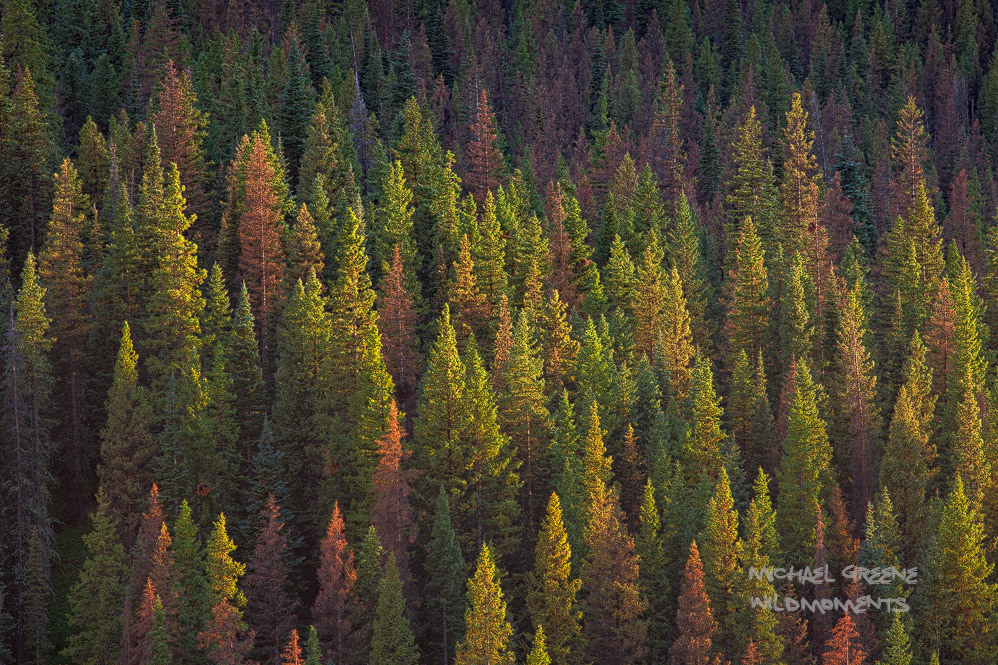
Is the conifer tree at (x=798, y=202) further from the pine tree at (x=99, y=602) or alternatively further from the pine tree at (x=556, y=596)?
the pine tree at (x=99, y=602)

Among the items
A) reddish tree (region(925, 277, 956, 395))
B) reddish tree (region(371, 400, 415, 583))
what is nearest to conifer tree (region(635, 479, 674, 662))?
reddish tree (region(371, 400, 415, 583))

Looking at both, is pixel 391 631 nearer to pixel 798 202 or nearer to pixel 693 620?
pixel 693 620

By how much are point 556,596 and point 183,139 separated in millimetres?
47964

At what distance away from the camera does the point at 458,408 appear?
60.5 meters

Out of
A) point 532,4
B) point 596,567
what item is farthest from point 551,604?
point 532,4

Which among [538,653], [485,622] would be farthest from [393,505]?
[538,653]

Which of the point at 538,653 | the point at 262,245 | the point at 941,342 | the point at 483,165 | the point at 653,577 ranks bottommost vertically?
the point at 538,653

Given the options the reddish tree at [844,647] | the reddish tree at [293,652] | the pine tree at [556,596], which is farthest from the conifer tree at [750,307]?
the reddish tree at [293,652]

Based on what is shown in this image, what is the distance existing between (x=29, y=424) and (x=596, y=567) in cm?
3184

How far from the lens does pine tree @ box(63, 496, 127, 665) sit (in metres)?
56.6

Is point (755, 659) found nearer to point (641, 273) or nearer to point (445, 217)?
point (641, 273)

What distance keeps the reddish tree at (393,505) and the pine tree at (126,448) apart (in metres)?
13.4

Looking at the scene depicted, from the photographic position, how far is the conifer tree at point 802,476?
2405 inches

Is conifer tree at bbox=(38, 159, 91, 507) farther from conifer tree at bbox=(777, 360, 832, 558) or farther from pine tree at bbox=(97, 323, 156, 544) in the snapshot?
conifer tree at bbox=(777, 360, 832, 558)
